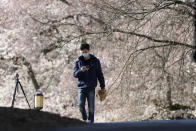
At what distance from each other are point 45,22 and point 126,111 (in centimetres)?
499

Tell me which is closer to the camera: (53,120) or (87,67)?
(53,120)

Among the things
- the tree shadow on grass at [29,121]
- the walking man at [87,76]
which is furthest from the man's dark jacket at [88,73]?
the tree shadow on grass at [29,121]

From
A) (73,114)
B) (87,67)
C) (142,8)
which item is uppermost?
(142,8)

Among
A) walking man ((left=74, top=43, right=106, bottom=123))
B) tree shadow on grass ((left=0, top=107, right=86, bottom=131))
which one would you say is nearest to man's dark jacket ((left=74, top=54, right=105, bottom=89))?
walking man ((left=74, top=43, right=106, bottom=123))

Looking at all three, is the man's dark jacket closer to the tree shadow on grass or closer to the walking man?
the walking man

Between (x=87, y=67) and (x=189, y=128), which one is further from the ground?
(x=87, y=67)

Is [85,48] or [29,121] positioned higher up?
[85,48]

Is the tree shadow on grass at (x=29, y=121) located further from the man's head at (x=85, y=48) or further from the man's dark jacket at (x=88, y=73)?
the man's head at (x=85, y=48)

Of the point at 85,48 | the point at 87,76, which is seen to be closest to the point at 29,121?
the point at 87,76

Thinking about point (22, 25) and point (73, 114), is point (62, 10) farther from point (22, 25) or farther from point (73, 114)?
point (73, 114)

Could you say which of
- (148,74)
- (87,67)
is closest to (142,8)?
(148,74)

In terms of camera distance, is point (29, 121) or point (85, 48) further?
point (85, 48)

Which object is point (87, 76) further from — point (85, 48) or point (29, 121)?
point (29, 121)

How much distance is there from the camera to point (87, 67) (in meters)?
8.55
